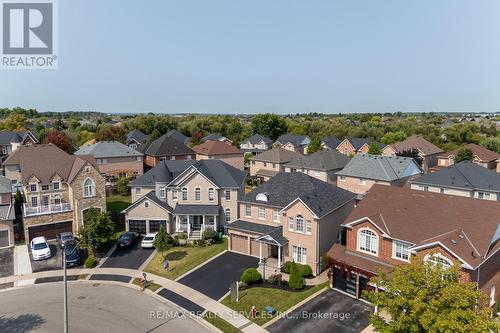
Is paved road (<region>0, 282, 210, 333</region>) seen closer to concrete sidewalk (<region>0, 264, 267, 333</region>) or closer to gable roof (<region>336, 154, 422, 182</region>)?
concrete sidewalk (<region>0, 264, 267, 333</region>)

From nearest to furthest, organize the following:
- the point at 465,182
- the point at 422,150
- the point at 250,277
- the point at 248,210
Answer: the point at 250,277 < the point at 248,210 < the point at 465,182 < the point at 422,150

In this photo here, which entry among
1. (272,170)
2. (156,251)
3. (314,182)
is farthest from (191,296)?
(272,170)

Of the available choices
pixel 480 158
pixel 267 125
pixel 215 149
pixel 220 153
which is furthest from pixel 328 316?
pixel 267 125

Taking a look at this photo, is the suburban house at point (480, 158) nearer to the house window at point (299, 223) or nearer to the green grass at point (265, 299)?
the house window at point (299, 223)

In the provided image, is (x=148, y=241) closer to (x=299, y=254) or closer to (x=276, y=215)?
(x=276, y=215)

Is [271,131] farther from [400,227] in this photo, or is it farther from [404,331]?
[404,331]

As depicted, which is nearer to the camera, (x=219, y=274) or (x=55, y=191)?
(x=219, y=274)
